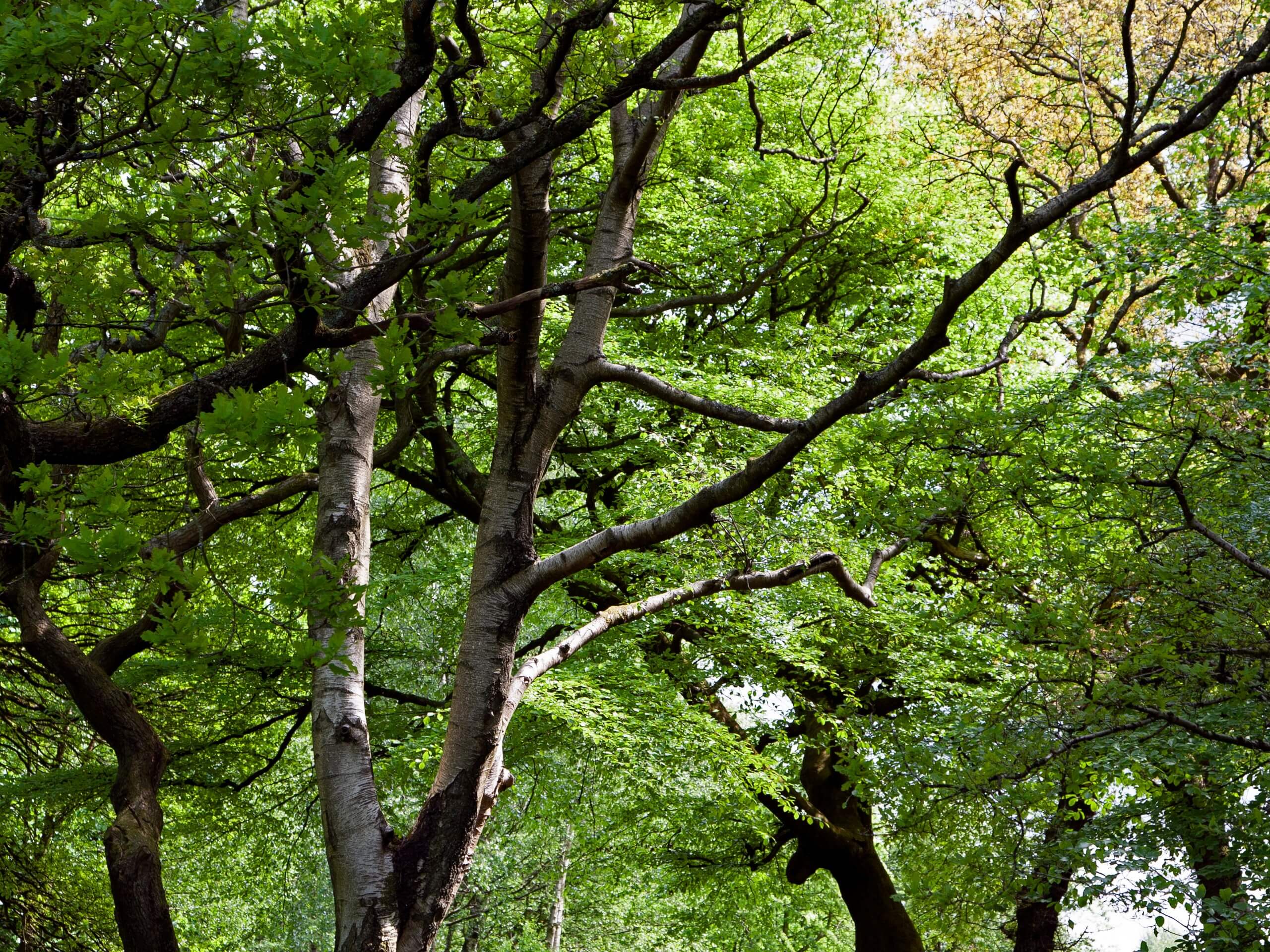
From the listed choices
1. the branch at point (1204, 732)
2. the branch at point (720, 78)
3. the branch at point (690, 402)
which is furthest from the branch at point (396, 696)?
the branch at point (720, 78)

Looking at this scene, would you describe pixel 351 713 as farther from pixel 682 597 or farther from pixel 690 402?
pixel 690 402

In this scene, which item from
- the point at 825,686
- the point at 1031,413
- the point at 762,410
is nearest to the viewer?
the point at 1031,413

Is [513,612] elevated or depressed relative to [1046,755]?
elevated

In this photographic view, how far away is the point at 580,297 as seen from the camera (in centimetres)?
692

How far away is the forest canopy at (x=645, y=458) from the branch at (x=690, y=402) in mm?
37

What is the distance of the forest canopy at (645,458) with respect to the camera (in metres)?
3.57

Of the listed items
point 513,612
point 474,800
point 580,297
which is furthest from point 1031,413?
point 474,800

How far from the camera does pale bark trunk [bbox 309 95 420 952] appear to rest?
17.6ft

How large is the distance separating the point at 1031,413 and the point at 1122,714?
2730 millimetres

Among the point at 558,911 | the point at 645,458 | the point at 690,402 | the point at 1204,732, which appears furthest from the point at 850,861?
the point at 558,911

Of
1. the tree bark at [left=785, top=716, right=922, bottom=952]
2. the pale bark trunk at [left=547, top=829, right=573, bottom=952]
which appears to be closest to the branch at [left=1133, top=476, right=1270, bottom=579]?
the tree bark at [left=785, top=716, right=922, bottom=952]

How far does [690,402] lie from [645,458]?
517 centimetres

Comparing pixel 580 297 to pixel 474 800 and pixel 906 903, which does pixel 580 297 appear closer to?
pixel 474 800

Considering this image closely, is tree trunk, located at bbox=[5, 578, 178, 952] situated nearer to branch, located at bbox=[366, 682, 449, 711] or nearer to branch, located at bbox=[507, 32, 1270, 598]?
branch, located at bbox=[507, 32, 1270, 598]
